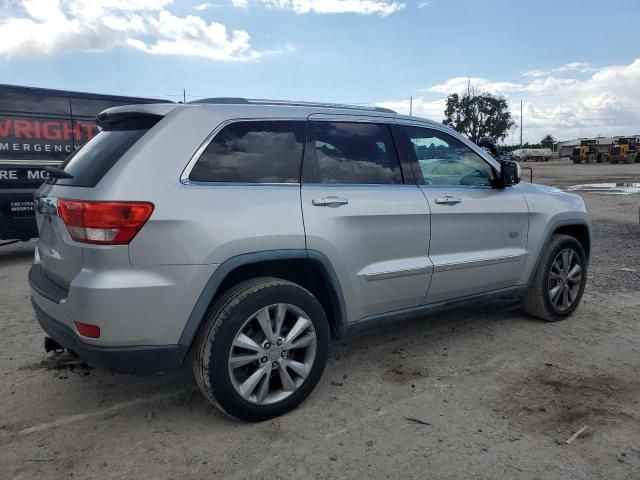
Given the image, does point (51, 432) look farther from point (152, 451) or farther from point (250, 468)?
point (250, 468)

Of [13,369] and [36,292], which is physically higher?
[36,292]

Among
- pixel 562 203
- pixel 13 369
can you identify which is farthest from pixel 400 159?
pixel 13 369

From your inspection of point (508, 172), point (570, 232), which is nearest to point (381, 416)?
point (508, 172)

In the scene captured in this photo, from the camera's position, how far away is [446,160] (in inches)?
159

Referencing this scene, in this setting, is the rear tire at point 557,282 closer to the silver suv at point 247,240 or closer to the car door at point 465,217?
the car door at point 465,217

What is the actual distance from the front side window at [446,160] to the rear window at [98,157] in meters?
1.91

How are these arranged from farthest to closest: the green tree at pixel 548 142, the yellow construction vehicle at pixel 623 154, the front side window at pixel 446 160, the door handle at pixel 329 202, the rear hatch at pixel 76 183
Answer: the green tree at pixel 548 142, the yellow construction vehicle at pixel 623 154, the front side window at pixel 446 160, the door handle at pixel 329 202, the rear hatch at pixel 76 183

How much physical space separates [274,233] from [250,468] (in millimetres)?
1192

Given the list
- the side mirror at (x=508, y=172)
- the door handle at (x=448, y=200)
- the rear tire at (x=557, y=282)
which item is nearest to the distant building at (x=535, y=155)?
the rear tire at (x=557, y=282)

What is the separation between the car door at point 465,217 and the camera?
3.76 metres

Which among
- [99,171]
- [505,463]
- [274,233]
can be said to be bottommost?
[505,463]

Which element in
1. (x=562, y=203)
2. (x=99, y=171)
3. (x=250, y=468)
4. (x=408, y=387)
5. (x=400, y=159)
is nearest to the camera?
(x=250, y=468)

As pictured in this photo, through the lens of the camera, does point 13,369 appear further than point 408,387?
Yes

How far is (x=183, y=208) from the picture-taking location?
8.75 feet
